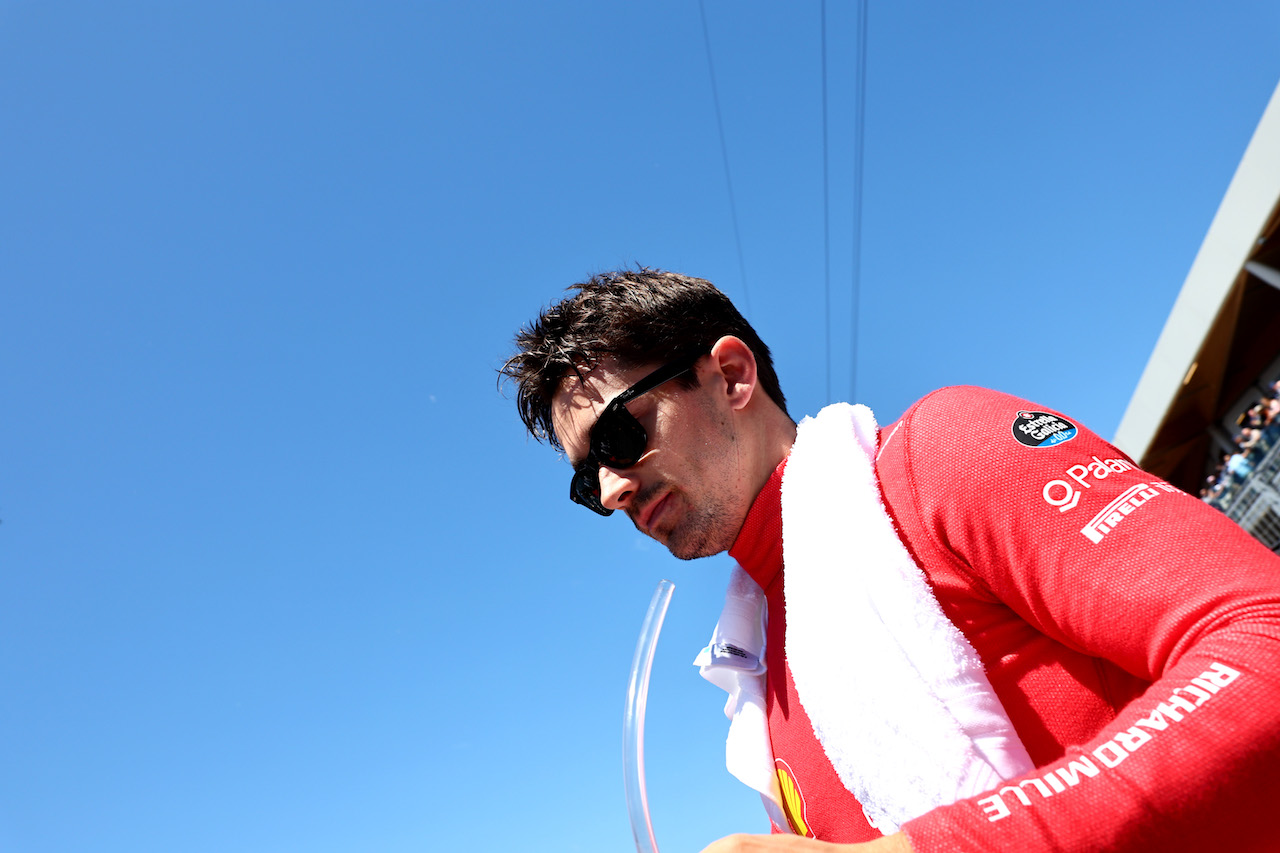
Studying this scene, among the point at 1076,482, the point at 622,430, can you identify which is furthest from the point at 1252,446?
the point at 1076,482

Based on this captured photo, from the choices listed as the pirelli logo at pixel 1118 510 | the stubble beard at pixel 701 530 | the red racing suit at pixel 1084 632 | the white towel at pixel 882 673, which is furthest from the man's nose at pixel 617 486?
the pirelli logo at pixel 1118 510

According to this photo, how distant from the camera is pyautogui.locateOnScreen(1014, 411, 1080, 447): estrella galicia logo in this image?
50.2 inches

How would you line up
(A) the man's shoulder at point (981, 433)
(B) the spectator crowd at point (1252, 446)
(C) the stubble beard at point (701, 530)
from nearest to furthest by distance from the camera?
(A) the man's shoulder at point (981, 433), (C) the stubble beard at point (701, 530), (B) the spectator crowd at point (1252, 446)

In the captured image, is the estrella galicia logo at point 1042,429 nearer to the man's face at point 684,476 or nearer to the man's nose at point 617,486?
the man's face at point 684,476

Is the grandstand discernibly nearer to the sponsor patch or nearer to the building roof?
the building roof

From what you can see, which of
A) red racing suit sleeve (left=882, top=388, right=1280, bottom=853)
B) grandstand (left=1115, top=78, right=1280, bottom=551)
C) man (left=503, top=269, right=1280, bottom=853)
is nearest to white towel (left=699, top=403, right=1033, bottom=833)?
man (left=503, top=269, right=1280, bottom=853)

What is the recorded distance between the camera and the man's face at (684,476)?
2121 millimetres

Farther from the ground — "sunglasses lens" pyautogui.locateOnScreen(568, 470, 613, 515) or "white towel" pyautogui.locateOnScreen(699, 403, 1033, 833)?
"sunglasses lens" pyautogui.locateOnScreen(568, 470, 613, 515)

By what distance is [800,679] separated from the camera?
1.62m

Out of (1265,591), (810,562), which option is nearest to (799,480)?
(810,562)

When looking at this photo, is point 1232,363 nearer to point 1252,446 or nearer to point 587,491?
point 1252,446

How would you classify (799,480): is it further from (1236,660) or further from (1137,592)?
(1236,660)

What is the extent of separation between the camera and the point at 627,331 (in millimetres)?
2326

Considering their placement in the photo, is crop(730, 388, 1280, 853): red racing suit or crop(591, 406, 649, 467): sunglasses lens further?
crop(591, 406, 649, 467): sunglasses lens
